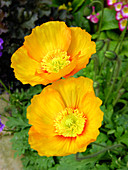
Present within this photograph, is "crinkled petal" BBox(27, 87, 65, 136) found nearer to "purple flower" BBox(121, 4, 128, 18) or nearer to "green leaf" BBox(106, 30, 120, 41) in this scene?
"purple flower" BBox(121, 4, 128, 18)

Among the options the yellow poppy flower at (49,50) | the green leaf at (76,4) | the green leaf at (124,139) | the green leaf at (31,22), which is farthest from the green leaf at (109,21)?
the yellow poppy flower at (49,50)

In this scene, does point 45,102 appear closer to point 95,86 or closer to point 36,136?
point 36,136

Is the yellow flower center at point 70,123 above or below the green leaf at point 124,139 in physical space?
above

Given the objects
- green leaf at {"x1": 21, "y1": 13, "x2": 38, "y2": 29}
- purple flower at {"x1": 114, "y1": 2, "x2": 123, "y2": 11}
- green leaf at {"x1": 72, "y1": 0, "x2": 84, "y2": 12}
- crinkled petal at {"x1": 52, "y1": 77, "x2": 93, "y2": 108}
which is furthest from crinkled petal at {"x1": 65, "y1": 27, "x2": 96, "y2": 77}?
green leaf at {"x1": 72, "y1": 0, "x2": 84, "y2": 12}

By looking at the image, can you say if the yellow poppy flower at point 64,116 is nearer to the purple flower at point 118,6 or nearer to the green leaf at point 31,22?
the green leaf at point 31,22

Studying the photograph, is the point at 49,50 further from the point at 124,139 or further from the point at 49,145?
the point at 124,139

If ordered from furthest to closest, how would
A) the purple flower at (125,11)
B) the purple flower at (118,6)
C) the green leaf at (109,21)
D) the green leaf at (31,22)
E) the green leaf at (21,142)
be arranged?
the green leaf at (109,21)
the purple flower at (118,6)
the purple flower at (125,11)
the green leaf at (31,22)
the green leaf at (21,142)
